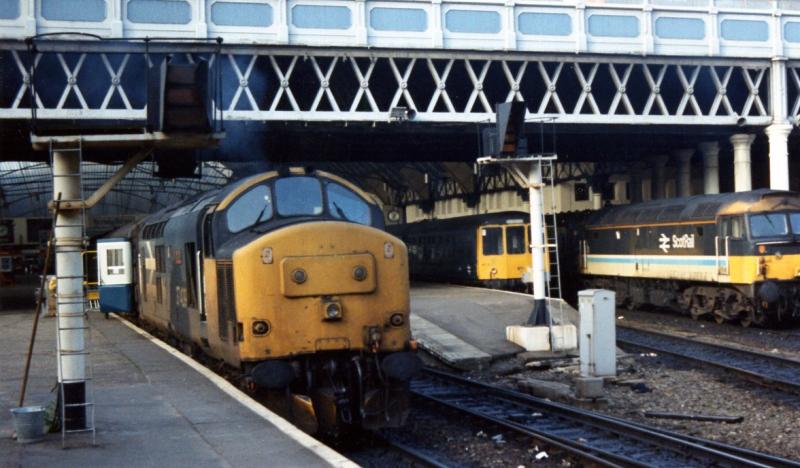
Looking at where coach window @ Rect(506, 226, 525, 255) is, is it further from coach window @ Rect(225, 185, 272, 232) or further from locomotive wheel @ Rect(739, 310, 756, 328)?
coach window @ Rect(225, 185, 272, 232)

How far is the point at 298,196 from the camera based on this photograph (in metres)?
11.3

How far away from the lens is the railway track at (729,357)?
15.3 meters

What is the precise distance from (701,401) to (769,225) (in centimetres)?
1019

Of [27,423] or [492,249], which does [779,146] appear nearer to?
[492,249]

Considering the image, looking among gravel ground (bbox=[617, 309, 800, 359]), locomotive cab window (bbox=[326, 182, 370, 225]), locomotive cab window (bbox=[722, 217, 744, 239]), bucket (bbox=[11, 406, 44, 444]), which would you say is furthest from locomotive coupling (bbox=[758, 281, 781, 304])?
bucket (bbox=[11, 406, 44, 444])

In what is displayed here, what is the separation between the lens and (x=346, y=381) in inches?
414

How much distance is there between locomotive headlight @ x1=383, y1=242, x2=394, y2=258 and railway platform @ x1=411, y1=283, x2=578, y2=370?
7573 mm

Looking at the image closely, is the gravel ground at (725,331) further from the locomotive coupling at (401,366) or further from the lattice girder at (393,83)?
the locomotive coupling at (401,366)

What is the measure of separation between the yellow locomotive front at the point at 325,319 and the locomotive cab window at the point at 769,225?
14.5m

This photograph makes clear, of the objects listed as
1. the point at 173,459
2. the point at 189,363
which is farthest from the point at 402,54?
the point at 173,459

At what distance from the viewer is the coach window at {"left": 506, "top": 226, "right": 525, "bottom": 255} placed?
32281mm

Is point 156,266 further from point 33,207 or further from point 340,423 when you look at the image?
point 33,207

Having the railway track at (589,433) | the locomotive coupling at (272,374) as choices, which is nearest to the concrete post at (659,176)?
the railway track at (589,433)

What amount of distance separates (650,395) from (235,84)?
637 inches
